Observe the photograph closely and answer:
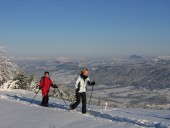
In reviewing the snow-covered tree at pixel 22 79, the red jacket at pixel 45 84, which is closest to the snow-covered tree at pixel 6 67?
the snow-covered tree at pixel 22 79

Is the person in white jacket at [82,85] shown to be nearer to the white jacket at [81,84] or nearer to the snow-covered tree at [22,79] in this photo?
the white jacket at [81,84]

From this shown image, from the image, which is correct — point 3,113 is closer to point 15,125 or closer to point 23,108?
point 23,108

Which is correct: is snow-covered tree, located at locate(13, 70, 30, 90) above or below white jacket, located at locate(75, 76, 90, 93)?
below

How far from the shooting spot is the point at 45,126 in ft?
44.0

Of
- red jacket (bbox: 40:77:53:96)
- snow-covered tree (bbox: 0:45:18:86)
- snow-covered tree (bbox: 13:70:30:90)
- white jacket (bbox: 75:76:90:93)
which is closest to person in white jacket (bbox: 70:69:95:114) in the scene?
white jacket (bbox: 75:76:90:93)

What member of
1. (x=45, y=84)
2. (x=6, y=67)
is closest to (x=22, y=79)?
(x=6, y=67)

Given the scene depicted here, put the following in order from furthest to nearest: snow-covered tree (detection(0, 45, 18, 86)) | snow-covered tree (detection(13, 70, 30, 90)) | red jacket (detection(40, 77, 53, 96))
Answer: snow-covered tree (detection(13, 70, 30, 90)), snow-covered tree (detection(0, 45, 18, 86)), red jacket (detection(40, 77, 53, 96))

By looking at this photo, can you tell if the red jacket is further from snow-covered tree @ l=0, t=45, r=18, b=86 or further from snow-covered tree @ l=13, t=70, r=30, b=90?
snow-covered tree @ l=13, t=70, r=30, b=90

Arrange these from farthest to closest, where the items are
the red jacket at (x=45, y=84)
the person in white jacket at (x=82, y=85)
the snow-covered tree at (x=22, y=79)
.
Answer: the snow-covered tree at (x=22, y=79), the red jacket at (x=45, y=84), the person in white jacket at (x=82, y=85)

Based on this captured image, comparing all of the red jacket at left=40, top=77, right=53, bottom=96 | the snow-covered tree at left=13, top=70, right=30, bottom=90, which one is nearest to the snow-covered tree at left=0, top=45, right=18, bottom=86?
the snow-covered tree at left=13, top=70, right=30, bottom=90

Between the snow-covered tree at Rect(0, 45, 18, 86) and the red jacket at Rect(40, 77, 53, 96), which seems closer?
the red jacket at Rect(40, 77, 53, 96)

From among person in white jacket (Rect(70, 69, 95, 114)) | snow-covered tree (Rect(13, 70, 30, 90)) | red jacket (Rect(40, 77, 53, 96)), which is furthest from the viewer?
snow-covered tree (Rect(13, 70, 30, 90))

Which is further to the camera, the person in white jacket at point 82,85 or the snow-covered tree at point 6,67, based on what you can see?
the snow-covered tree at point 6,67

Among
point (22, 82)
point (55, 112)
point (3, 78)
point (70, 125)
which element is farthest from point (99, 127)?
point (22, 82)
